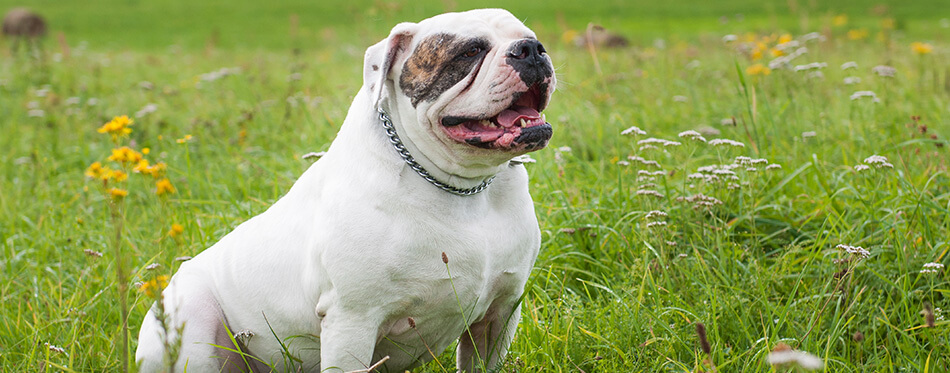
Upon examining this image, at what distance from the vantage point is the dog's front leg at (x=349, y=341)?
2299mm

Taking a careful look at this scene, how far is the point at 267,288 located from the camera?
8.36 feet

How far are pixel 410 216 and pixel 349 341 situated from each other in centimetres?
43

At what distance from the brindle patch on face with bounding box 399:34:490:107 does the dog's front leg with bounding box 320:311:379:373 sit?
68cm

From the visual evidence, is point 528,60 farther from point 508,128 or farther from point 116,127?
point 116,127

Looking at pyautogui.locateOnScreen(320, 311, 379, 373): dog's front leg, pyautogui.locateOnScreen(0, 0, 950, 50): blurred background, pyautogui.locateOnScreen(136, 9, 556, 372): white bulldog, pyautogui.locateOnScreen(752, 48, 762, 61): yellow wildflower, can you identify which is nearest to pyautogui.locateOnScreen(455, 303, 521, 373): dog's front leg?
pyautogui.locateOnScreen(136, 9, 556, 372): white bulldog

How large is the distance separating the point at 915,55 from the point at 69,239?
7.88 meters

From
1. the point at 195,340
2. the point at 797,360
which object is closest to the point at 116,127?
the point at 195,340

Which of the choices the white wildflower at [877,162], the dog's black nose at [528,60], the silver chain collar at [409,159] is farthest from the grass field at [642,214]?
the dog's black nose at [528,60]

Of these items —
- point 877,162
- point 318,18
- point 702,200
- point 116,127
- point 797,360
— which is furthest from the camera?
point 318,18

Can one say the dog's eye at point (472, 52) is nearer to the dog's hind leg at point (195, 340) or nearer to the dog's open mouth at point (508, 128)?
the dog's open mouth at point (508, 128)

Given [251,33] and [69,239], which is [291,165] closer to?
[69,239]

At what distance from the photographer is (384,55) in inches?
90.7

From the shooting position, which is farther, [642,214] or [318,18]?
[318,18]

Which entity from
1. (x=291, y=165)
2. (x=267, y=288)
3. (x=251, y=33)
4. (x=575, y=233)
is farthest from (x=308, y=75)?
(x=251, y=33)
